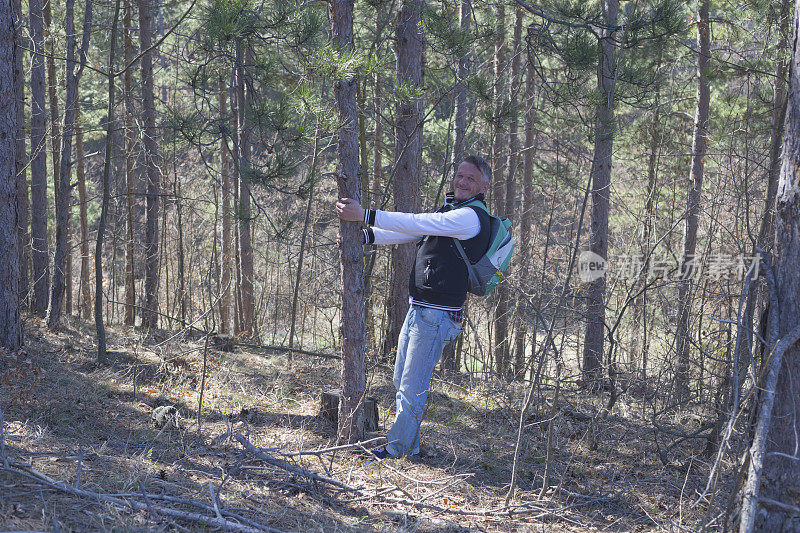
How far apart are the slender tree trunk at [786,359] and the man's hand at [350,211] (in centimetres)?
237

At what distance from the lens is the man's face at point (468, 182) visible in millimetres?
4355

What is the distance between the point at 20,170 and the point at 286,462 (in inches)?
232

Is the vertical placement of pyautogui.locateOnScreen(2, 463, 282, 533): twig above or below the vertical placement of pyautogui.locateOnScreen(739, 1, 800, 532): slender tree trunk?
below

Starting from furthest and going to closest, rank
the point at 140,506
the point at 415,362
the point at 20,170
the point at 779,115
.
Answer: the point at 779,115, the point at 20,170, the point at 415,362, the point at 140,506

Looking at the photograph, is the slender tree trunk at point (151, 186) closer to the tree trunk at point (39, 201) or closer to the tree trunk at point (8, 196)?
the tree trunk at point (39, 201)

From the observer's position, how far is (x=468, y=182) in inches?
172

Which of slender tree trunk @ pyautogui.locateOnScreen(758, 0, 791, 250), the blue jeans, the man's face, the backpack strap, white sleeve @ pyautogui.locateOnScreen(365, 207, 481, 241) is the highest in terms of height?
slender tree trunk @ pyautogui.locateOnScreen(758, 0, 791, 250)

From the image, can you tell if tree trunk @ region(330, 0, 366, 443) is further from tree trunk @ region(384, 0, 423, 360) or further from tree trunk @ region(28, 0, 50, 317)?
tree trunk @ region(28, 0, 50, 317)

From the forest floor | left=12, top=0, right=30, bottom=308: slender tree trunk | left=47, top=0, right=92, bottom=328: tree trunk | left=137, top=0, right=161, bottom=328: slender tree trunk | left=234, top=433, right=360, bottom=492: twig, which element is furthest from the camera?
left=137, top=0, right=161, bottom=328: slender tree trunk

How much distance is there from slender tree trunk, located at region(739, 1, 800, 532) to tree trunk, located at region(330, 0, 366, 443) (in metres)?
2.50

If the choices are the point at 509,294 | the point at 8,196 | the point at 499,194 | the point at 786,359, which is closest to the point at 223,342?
the point at 8,196

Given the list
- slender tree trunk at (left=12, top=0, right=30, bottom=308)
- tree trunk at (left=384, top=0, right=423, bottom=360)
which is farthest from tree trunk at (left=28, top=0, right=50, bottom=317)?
tree trunk at (left=384, top=0, right=423, bottom=360)

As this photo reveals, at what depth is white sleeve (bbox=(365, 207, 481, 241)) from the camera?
3992 mm

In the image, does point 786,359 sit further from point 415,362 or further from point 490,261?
point 415,362
